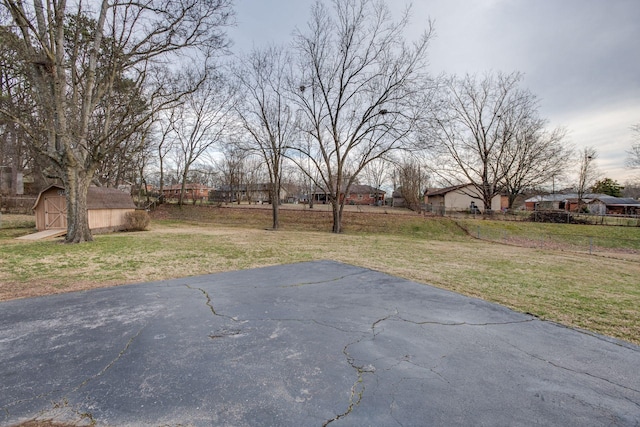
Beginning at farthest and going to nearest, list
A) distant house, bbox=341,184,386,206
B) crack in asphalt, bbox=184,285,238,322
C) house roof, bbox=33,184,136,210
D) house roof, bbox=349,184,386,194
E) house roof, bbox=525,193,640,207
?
house roof, bbox=349,184,386,194 → distant house, bbox=341,184,386,206 → house roof, bbox=525,193,640,207 → house roof, bbox=33,184,136,210 → crack in asphalt, bbox=184,285,238,322

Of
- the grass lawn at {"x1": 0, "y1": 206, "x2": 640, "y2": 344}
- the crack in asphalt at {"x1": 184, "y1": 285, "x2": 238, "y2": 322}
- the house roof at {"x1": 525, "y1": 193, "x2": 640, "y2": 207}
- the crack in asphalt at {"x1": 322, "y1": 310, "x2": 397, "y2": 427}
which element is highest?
the house roof at {"x1": 525, "y1": 193, "x2": 640, "y2": 207}

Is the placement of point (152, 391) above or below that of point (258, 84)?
below

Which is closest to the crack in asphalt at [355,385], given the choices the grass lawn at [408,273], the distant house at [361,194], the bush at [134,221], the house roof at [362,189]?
the grass lawn at [408,273]

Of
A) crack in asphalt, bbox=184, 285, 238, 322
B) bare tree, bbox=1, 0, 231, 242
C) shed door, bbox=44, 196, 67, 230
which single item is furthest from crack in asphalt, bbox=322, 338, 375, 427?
shed door, bbox=44, 196, 67, 230

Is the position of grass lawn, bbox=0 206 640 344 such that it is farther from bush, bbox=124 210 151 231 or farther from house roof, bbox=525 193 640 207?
house roof, bbox=525 193 640 207

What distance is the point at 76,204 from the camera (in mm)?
11516

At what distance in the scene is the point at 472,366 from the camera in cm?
284

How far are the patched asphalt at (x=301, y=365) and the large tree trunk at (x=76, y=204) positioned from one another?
327 inches

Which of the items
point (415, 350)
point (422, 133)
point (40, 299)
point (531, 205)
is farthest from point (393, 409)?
point (531, 205)

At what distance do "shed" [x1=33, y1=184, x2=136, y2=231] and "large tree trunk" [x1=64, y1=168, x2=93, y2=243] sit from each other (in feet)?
16.6

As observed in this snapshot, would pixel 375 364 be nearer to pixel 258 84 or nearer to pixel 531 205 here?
pixel 258 84

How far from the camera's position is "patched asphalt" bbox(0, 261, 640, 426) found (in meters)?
2.16

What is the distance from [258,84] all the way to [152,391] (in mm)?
20130

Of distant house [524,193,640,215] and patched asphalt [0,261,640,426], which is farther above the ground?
distant house [524,193,640,215]
